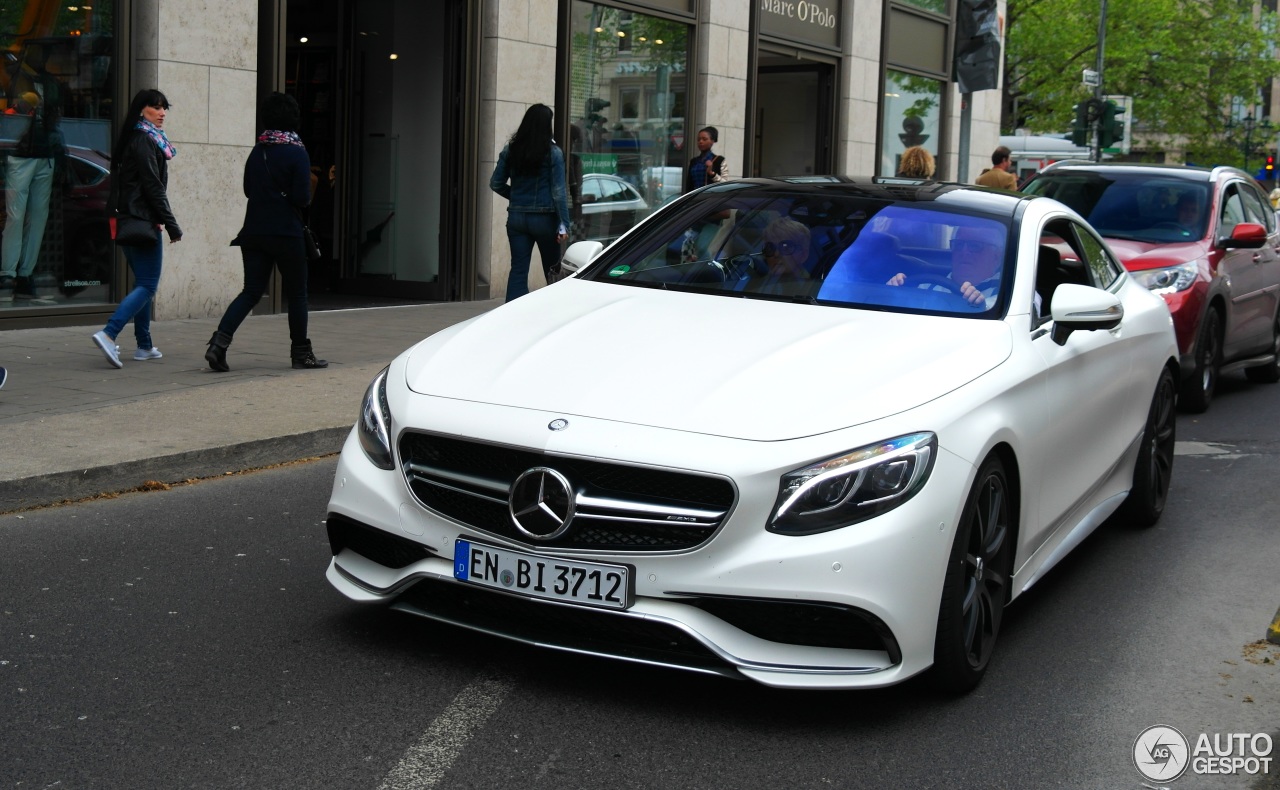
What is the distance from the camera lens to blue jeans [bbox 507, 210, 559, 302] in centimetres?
1166

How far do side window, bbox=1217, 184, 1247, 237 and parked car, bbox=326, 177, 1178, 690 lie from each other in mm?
6292

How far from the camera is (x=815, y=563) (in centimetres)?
374

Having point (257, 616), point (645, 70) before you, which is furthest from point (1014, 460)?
point (645, 70)

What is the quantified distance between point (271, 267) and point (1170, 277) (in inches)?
238

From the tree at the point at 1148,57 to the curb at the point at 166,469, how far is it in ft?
151

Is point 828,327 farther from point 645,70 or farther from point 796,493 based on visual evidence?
point 645,70

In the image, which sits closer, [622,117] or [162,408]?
[162,408]

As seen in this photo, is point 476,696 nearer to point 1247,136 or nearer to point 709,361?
point 709,361

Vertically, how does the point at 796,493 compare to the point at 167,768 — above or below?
above

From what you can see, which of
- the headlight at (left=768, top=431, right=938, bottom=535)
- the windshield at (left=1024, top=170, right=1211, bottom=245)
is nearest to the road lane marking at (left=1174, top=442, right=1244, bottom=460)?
the windshield at (left=1024, top=170, right=1211, bottom=245)

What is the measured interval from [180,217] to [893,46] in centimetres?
1497

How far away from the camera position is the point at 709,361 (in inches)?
171

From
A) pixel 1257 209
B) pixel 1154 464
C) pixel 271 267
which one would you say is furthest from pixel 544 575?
pixel 1257 209

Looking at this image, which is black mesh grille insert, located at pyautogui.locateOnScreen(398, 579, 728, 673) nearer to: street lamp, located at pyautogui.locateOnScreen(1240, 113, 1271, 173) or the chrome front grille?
the chrome front grille
